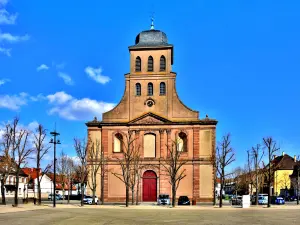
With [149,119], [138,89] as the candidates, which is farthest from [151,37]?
[149,119]

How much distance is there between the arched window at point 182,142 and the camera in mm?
58463

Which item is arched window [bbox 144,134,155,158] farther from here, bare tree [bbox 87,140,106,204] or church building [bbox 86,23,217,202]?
bare tree [bbox 87,140,106,204]

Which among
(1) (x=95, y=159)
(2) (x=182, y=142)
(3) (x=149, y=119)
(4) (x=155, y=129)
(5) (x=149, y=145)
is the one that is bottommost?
(1) (x=95, y=159)

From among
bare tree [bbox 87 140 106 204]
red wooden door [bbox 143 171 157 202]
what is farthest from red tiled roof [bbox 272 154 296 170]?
bare tree [bbox 87 140 106 204]

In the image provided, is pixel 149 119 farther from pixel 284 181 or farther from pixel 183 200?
pixel 284 181

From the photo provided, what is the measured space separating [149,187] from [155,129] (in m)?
8.07

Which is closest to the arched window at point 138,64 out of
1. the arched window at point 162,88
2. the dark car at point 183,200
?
the arched window at point 162,88

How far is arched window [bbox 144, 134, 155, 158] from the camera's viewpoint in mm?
58594

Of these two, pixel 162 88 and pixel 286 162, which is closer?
pixel 162 88

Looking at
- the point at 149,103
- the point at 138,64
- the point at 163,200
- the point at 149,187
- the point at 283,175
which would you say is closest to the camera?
the point at 163,200

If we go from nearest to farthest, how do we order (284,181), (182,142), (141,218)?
1. (141,218)
2. (182,142)
3. (284,181)

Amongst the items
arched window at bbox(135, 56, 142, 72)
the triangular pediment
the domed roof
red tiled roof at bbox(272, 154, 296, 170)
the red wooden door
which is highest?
the domed roof

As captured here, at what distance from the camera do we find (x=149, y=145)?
58625 mm

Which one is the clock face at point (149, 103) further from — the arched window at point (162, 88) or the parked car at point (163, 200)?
the parked car at point (163, 200)
